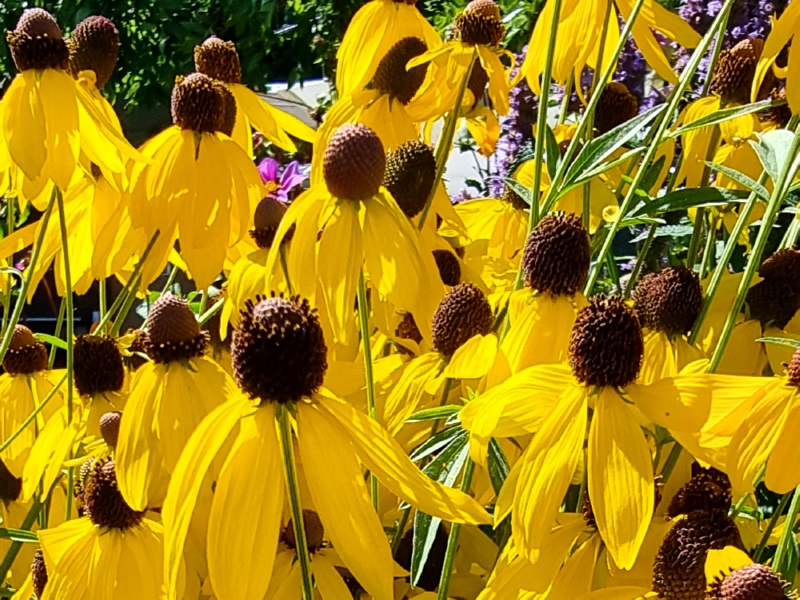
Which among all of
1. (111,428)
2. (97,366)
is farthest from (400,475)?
(97,366)

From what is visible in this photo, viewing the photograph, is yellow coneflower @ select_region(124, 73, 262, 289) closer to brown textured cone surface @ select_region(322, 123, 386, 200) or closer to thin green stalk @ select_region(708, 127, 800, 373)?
brown textured cone surface @ select_region(322, 123, 386, 200)

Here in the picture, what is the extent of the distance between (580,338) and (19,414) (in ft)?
1.50

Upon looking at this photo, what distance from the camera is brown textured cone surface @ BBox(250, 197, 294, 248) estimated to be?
0.67 meters

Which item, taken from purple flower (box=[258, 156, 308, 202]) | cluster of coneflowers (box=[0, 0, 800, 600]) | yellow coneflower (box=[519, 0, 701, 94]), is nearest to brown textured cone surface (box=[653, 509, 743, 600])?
cluster of coneflowers (box=[0, 0, 800, 600])

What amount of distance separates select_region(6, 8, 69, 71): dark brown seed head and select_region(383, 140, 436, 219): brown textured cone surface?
21 cm

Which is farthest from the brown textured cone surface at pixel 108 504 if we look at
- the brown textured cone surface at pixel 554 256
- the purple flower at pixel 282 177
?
the purple flower at pixel 282 177

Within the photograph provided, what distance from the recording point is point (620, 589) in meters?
0.42

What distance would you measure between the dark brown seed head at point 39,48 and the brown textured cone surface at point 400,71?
0.21m

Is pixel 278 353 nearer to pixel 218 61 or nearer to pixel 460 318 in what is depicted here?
pixel 460 318

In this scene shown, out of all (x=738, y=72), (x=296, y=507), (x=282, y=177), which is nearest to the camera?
(x=296, y=507)

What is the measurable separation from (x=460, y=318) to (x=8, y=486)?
36cm

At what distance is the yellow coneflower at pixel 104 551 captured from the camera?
0.49 metres

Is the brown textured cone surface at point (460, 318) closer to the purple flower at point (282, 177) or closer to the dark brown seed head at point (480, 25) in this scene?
the dark brown seed head at point (480, 25)

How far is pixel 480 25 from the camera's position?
73 cm
